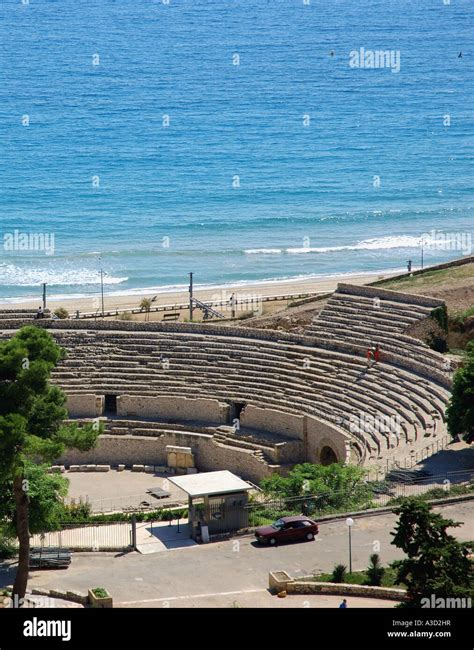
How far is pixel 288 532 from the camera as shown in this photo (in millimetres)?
42688

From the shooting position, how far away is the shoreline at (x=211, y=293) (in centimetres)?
8675

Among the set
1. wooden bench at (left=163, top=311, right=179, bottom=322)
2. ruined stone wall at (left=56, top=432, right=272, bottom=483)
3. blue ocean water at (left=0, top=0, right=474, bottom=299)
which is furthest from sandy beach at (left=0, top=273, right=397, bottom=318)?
ruined stone wall at (left=56, top=432, right=272, bottom=483)

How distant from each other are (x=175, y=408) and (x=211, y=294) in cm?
2815

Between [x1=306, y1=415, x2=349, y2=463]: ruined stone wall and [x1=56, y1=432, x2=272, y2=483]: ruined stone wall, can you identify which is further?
[x1=56, y1=432, x2=272, y2=483]: ruined stone wall

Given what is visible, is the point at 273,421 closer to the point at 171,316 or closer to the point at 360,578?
the point at 171,316

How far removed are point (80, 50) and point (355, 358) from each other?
147 meters

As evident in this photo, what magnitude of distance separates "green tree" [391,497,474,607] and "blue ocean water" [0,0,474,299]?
60.8 metres

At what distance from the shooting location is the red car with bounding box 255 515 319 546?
42.7m

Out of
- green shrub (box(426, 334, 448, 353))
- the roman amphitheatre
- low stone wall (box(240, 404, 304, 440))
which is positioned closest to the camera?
the roman amphitheatre

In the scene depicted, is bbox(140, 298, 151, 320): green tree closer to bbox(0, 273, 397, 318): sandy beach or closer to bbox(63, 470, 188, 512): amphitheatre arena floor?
bbox(0, 273, 397, 318): sandy beach

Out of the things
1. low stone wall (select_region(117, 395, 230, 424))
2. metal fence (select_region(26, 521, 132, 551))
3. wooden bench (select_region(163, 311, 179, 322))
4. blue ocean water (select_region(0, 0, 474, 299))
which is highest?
blue ocean water (select_region(0, 0, 474, 299))

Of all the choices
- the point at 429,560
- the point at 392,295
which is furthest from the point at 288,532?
the point at 392,295

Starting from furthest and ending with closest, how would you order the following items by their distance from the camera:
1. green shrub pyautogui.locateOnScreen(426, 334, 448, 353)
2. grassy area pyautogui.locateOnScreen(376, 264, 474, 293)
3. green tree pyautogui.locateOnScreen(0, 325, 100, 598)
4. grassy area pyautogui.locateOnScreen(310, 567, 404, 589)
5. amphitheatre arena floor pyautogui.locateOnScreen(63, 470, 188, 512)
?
grassy area pyautogui.locateOnScreen(376, 264, 474, 293) < green shrub pyautogui.locateOnScreen(426, 334, 448, 353) < amphitheatre arena floor pyautogui.locateOnScreen(63, 470, 188, 512) < green tree pyautogui.locateOnScreen(0, 325, 100, 598) < grassy area pyautogui.locateOnScreen(310, 567, 404, 589)
